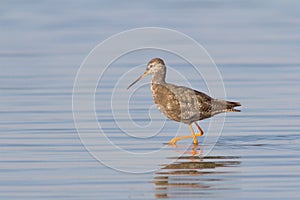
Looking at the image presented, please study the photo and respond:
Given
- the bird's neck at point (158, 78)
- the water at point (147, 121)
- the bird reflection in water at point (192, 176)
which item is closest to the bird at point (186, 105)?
the bird's neck at point (158, 78)

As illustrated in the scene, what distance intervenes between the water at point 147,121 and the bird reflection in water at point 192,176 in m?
0.01

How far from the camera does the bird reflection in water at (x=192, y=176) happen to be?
1075cm

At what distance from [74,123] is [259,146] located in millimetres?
3034

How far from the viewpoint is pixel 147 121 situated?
15008mm

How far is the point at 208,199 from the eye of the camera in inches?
407

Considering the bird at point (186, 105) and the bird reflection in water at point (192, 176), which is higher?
the bird at point (186, 105)

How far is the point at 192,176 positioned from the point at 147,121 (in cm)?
354

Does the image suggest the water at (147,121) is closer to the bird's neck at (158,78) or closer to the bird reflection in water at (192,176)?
the bird reflection in water at (192,176)

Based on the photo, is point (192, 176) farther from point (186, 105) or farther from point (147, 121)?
point (147, 121)

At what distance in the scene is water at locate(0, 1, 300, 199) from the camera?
11008 millimetres

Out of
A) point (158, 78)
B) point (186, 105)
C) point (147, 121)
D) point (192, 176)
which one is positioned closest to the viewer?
point (192, 176)

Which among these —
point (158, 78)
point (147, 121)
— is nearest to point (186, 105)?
point (158, 78)

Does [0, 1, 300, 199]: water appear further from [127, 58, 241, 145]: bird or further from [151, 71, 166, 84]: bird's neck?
[151, 71, 166, 84]: bird's neck

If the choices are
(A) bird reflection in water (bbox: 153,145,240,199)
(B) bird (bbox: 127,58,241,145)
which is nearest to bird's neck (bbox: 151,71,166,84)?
(B) bird (bbox: 127,58,241,145)
